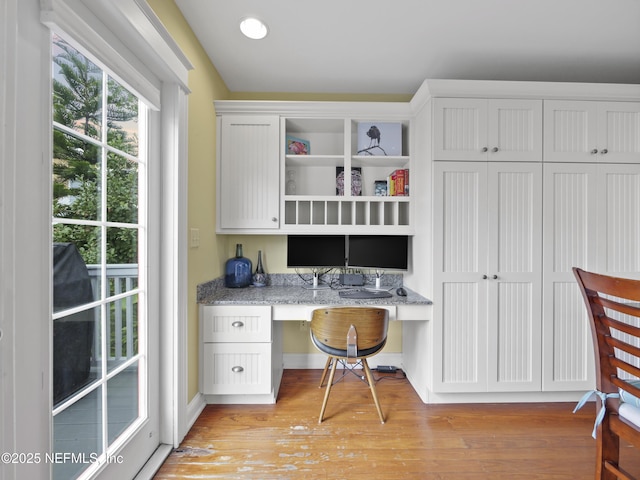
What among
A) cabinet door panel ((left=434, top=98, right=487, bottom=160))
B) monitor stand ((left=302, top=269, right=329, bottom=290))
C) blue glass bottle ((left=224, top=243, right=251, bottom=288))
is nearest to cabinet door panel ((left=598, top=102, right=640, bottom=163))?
cabinet door panel ((left=434, top=98, right=487, bottom=160))

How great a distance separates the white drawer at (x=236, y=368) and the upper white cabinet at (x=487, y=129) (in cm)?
179

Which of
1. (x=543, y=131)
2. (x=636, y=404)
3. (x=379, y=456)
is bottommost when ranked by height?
(x=379, y=456)

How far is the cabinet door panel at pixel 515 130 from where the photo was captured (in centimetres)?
197

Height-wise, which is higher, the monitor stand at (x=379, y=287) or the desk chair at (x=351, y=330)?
the monitor stand at (x=379, y=287)

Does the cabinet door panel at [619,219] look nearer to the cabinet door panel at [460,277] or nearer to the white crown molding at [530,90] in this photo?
the white crown molding at [530,90]

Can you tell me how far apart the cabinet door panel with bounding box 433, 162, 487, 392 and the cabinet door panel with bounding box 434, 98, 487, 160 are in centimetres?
7

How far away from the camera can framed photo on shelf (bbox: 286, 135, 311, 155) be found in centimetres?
238

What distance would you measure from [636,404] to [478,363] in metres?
0.94

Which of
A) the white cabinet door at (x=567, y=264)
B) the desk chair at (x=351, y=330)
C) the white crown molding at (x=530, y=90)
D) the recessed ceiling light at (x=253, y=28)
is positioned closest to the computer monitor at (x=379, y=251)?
the desk chair at (x=351, y=330)

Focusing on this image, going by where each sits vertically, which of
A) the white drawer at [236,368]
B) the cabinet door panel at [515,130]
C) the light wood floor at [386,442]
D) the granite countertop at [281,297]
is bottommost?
the light wood floor at [386,442]

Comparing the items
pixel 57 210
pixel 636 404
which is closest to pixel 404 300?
pixel 636 404

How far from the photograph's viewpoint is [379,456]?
1.53m

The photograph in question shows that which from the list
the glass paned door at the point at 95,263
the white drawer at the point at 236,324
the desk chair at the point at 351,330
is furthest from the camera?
the white drawer at the point at 236,324

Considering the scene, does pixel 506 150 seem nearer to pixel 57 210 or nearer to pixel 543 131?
pixel 543 131
